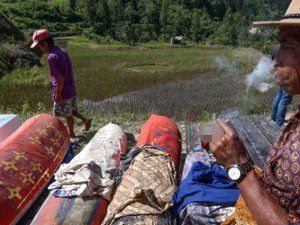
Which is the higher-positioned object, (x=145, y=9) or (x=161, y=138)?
(x=161, y=138)

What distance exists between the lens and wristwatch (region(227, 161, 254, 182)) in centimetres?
160

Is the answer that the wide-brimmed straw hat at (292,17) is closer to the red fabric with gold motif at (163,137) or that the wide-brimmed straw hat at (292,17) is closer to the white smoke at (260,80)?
the red fabric with gold motif at (163,137)

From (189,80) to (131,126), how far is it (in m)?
10.4

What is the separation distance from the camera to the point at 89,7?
5606 cm

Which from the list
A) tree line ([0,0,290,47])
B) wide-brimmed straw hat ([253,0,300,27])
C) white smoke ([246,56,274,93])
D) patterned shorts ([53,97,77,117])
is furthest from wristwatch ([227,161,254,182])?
tree line ([0,0,290,47])

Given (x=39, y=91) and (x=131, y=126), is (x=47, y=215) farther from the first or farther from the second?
(x=39, y=91)

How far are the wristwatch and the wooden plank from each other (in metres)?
1.76

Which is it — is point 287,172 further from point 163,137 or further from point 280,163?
point 163,137

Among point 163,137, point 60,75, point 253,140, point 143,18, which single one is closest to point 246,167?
point 253,140

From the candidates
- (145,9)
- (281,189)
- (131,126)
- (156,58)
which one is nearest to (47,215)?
(281,189)

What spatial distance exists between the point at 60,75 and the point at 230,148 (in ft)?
12.8

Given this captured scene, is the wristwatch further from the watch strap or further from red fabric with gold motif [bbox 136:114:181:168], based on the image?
red fabric with gold motif [bbox 136:114:181:168]

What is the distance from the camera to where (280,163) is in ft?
5.27

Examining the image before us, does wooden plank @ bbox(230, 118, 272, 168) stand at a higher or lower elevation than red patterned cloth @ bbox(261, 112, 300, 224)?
lower
